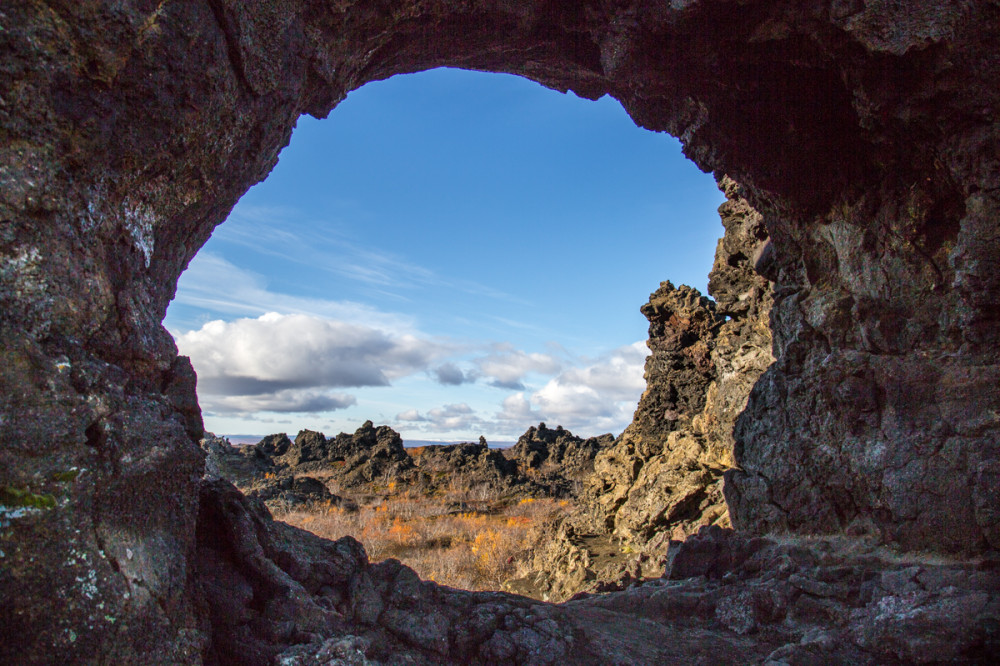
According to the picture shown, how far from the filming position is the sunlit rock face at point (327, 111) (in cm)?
308

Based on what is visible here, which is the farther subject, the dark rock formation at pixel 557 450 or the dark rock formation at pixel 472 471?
the dark rock formation at pixel 557 450

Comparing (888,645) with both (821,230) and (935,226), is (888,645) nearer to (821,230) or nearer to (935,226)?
(935,226)

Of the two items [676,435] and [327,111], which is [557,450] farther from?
[327,111]

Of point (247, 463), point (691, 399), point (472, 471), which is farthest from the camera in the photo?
point (247, 463)

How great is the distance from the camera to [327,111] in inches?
241

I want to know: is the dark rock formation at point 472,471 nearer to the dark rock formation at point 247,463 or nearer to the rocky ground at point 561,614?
the dark rock formation at point 247,463

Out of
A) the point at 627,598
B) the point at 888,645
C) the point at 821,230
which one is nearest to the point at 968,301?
the point at 821,230

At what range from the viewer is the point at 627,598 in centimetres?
645

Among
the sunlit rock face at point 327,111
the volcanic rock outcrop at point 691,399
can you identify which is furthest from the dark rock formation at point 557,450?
the sunlit rock face at point 327,111

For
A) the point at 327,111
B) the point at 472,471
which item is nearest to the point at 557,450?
the point at 472,471

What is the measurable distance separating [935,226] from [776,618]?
4.71 metres

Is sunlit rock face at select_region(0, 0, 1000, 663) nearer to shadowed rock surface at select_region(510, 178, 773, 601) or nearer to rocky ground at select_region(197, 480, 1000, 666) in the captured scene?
rocky ground at select_region(197, 480, 1000, 666)

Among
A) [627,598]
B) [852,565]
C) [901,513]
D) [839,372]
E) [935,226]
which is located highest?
[935,226]

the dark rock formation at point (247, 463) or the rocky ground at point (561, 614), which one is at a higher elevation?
the rocky ground at point (561, 614)
